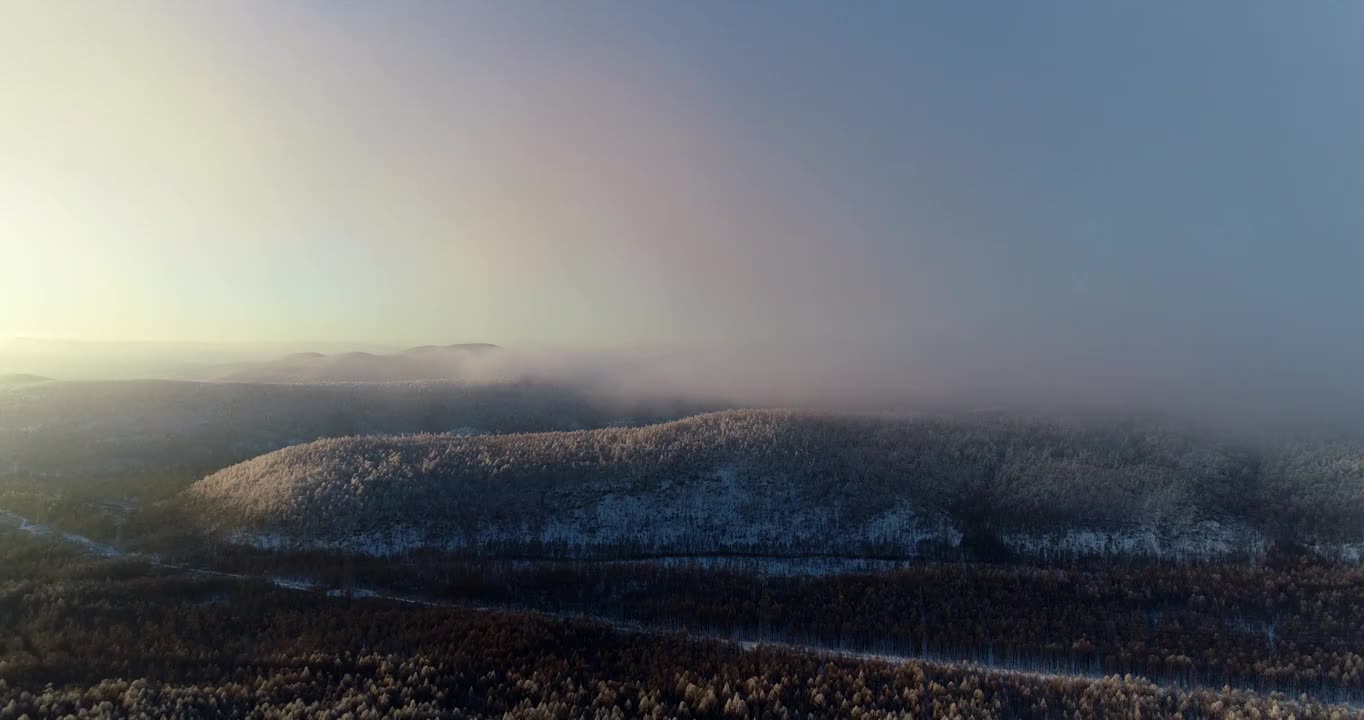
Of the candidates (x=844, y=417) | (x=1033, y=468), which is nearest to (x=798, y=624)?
(x=1033, y=468)

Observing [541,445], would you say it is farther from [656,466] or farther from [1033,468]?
[1033,468]

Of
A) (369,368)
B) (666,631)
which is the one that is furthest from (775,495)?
(369,368)

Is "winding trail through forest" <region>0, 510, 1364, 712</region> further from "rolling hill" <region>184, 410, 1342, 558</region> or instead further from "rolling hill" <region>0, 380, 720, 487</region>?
"rolling hill" <region>0, 380, 720, 487</region>

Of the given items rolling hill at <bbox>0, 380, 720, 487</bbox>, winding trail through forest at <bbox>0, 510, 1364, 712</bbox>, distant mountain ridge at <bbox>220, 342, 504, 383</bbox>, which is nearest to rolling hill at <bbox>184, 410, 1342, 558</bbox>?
winding trail through forest at <bbox>0, 510, 1364, 712</bbox>

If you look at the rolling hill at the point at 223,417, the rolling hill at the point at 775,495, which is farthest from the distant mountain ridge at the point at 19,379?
the rolling hill at the point at 775,495

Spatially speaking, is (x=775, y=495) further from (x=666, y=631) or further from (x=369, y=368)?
(x=369, y=368)

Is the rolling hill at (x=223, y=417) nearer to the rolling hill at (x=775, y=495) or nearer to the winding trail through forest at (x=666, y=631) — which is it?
the rolling hill at (x=775, y=495)
